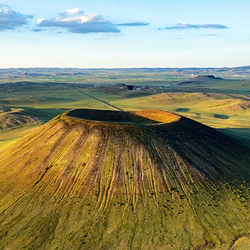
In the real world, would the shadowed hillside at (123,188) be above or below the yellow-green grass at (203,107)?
above

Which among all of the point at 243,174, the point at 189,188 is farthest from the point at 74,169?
the point at 243,174

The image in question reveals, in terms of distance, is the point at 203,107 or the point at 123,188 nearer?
the point at 123,188

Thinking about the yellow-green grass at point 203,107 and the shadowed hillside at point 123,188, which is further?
the yellow-green grass at point 203,107

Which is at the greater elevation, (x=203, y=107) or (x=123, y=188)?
(x=123, y=188)

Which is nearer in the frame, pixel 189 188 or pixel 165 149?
pixel 189 188

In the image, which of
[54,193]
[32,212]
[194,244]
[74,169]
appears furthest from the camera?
[74,169]

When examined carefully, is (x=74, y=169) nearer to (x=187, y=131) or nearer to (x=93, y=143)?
(x=93, y=143)

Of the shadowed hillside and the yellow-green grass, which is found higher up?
the shadowed hillside

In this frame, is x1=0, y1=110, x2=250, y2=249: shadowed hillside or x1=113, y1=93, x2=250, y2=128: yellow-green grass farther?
x1=113, y1=93, x2=250, y2=128: yellow-green grass
